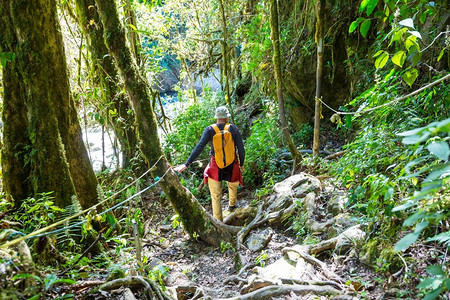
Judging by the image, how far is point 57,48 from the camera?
3.92 metres

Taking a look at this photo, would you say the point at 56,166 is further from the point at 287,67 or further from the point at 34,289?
the point at 287,67

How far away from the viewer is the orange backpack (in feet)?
17.7

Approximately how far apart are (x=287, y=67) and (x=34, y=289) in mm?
7824

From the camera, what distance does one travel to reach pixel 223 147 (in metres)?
5.48

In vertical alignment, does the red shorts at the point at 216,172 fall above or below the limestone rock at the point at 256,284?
above

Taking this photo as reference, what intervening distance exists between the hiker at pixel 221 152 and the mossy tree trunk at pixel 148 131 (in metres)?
0.66

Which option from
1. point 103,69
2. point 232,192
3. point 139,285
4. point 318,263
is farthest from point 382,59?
point 103,69

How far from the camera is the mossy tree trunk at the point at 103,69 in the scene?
5770mm

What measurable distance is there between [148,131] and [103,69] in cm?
212

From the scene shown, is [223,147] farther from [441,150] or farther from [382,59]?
[441,150]

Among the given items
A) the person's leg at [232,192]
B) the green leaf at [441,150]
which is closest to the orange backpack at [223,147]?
the person's leg at [232,192]

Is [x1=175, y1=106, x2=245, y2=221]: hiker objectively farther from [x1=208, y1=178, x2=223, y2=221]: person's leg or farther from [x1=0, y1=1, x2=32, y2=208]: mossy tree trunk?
[x1=0, y1=1, x2=32, y2=208]: mossy tree trunk

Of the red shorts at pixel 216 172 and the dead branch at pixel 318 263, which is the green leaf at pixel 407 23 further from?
the red shorts at pixel 216 172

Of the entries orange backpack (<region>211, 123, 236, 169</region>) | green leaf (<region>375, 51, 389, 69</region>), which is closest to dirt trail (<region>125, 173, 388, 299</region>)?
orange backpack (<region>211, 123, 236, 169</region>)
